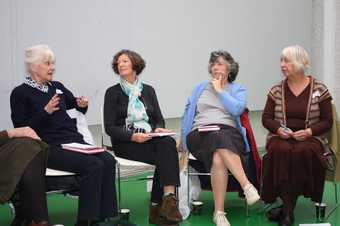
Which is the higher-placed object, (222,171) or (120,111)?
(120,111)

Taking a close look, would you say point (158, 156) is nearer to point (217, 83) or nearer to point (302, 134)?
point (217, 83)

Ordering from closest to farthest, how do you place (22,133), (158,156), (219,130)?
(22,133), (158,156), (219,130)

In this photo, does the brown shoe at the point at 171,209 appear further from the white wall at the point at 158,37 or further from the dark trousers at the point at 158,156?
the white wall at the point at 158,37

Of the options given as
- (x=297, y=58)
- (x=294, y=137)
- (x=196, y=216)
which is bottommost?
(x=196, y=216)

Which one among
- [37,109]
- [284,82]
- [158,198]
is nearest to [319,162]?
[284,82]

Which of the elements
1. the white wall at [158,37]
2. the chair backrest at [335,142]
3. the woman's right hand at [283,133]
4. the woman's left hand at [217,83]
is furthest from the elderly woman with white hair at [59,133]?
the chair backrest at [335,142]

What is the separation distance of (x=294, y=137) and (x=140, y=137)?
110cm

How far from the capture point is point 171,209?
151 inches

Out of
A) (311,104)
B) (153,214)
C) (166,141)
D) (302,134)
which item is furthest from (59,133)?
(311,104)

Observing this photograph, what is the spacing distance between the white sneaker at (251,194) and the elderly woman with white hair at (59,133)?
935 millimetres

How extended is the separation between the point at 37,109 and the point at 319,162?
77.3 inches

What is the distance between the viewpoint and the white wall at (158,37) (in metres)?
4.71

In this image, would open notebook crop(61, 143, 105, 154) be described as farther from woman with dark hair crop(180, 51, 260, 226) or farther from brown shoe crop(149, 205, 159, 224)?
woman with dark hair crop(180, 51, 260, 226)

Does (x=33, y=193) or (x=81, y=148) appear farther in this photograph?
(x=81, y=148)
